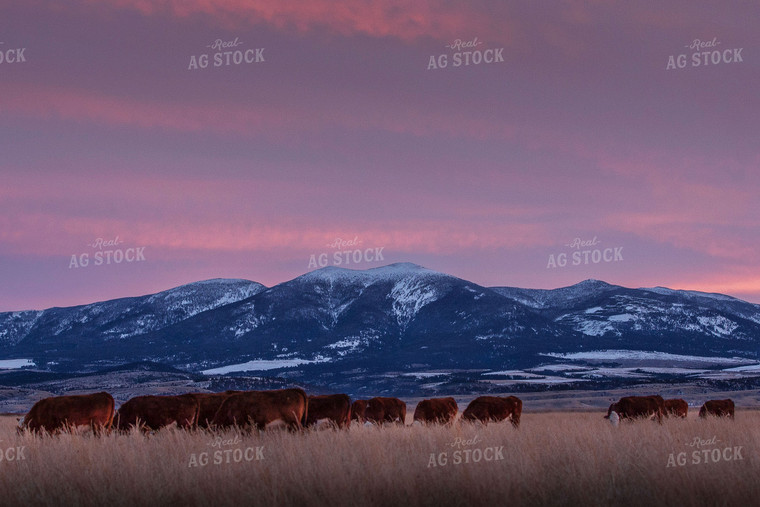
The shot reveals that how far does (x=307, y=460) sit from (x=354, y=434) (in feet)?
13.0

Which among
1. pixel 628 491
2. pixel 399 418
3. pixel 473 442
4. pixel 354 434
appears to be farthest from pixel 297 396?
pixel 399 418

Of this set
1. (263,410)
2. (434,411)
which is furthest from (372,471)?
(434,411)

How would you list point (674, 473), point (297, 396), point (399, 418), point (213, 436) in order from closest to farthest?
point (674, 473) → point (213, 436) → point (297, 396) → point (399, 418)

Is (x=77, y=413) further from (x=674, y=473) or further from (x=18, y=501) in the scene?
(x=674, y=473)

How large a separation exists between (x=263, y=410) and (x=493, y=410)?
11296 millimetres

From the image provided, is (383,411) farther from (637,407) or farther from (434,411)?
(637,407)

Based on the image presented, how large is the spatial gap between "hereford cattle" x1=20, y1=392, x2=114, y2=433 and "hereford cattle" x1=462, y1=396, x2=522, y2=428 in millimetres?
11967

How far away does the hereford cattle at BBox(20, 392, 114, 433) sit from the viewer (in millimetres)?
20391

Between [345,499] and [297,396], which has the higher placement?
[297,396]

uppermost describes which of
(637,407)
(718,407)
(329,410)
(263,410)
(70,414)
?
(70,414)

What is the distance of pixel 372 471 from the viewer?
1370 cm

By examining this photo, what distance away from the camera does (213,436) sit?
17516 millimetres

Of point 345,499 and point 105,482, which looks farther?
point 105,482

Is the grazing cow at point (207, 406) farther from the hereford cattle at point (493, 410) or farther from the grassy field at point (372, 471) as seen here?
the hereford cattle at point (493, 410)
